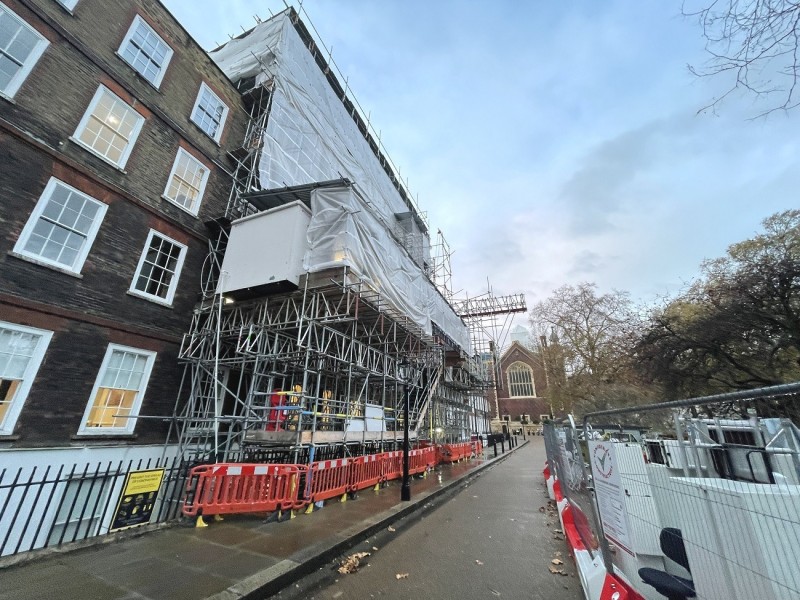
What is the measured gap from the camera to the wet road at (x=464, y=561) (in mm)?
4211

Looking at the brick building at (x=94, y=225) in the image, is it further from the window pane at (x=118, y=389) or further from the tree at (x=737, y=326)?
the tree at (x=737, y=326)

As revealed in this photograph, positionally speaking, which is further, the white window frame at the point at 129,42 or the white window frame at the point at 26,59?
the white window frame at the point at 129,42

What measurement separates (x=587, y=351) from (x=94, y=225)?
32447 mm

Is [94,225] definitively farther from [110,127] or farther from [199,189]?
[199,189]

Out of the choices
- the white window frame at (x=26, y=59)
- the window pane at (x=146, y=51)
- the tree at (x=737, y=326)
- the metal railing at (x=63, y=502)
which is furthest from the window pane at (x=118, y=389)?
the tree at (x=737, y=326)

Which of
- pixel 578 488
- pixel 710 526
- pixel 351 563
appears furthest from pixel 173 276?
pixel 710 526

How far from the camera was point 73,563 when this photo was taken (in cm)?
435

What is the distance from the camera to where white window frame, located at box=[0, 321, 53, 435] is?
6883mm

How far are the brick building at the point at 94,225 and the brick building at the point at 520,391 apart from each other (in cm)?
5136

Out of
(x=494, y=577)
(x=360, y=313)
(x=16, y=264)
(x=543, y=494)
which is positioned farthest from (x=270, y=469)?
(x=543, y=494)

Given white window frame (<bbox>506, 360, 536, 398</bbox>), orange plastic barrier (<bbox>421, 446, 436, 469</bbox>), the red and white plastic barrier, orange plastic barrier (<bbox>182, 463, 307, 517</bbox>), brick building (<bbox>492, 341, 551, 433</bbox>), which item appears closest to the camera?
the red and white plastic barrier

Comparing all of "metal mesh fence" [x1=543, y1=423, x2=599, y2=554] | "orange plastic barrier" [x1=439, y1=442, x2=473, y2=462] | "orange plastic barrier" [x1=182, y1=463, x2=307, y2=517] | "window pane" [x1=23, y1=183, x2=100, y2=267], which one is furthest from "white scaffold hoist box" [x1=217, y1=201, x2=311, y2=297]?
"orange plastic barrier" [x1=439, y1=442, x2=473, y2=462]

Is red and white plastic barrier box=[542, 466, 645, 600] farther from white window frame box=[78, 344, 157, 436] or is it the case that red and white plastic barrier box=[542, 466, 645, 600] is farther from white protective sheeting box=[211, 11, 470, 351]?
white window frame box=[78, 344, 157, 436]

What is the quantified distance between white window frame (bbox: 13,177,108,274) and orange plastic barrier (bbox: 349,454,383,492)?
27.9 feet
